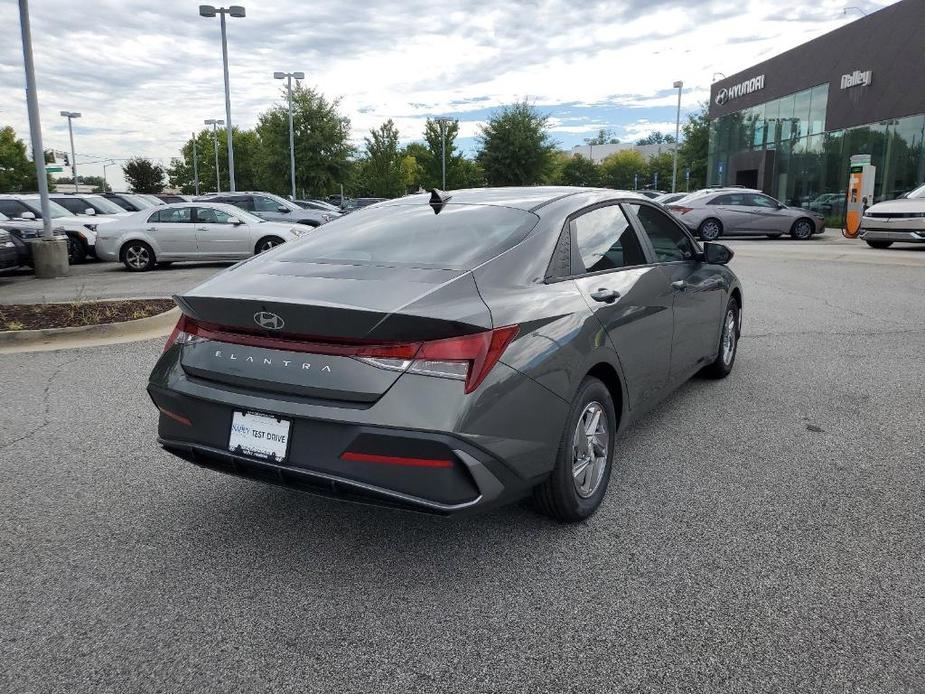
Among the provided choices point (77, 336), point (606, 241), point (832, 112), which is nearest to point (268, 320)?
point (606, 241)

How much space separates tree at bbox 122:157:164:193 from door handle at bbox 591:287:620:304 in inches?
3970

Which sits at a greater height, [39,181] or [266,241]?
[39,181]

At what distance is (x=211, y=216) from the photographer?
16.8m

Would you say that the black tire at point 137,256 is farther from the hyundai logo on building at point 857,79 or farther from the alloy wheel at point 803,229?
the hyundai logo on building at point 857,79

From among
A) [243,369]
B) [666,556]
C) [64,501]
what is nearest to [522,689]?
[666,556]

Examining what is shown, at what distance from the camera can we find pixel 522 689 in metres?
2.46

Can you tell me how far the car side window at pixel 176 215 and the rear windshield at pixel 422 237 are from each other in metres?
13.6

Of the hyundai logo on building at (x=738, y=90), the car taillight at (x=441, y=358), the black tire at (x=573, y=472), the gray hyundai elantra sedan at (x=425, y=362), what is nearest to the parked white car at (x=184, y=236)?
the gray hyundai elantra sedan at (x=425, y=362)

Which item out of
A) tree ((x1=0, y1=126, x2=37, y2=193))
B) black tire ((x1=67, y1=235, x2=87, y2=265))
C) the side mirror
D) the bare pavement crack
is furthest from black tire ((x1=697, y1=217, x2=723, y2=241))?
tree ((x1=0, y1=126, x2=37, y2=193))

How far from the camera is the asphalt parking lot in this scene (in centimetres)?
257

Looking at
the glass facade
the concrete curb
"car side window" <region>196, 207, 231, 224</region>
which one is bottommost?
the concrete curb

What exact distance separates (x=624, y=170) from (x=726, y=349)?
394 ft

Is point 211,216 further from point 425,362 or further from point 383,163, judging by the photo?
point 383,163

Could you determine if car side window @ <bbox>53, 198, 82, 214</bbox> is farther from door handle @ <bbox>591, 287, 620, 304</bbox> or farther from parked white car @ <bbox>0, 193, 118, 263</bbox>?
door handle @ <bbox>591, 287, 620, 304</bbox>
